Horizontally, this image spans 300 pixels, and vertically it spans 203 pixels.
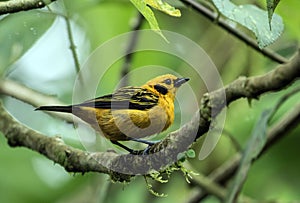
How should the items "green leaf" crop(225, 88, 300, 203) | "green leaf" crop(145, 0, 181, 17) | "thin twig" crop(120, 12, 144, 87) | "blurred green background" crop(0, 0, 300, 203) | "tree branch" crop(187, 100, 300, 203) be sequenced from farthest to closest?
1. "blurred green background" crop(0, 0, 300, 203)
2. "thin twig" crop(120, 12, 144, 87)
3. "tree branch" crop(187, 100, 300, 203)
4. "green leaf" crop(225, 88, 300, 203)
5. "green leaf" crop(145, 0, 181, 17)

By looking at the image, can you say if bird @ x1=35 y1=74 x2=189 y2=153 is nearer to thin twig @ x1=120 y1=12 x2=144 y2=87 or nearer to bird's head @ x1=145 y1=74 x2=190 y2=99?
bird's head @ x1=145 y1=74 x2=190 y2=99

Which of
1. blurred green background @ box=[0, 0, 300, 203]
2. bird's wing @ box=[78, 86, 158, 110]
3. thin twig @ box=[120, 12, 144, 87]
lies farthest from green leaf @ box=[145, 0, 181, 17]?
blurred green background @ box=[0, 0, 300, 203]

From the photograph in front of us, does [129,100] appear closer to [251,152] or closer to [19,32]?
[251,152]

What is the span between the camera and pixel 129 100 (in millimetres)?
1287

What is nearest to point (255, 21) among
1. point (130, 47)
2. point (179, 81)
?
point (179, 81)

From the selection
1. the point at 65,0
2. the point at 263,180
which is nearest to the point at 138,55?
the point at 263,180

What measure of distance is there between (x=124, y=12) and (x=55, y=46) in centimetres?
31

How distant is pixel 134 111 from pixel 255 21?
0.28m

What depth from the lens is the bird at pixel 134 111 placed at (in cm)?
126

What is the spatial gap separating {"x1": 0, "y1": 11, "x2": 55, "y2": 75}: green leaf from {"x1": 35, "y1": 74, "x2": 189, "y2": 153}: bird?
19.4 inches

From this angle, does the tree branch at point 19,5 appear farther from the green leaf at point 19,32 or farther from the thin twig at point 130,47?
the thin twig at point 130,47

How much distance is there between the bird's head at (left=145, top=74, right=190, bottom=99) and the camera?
1.30 m

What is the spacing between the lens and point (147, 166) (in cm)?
124

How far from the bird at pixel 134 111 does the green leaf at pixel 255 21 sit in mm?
171
